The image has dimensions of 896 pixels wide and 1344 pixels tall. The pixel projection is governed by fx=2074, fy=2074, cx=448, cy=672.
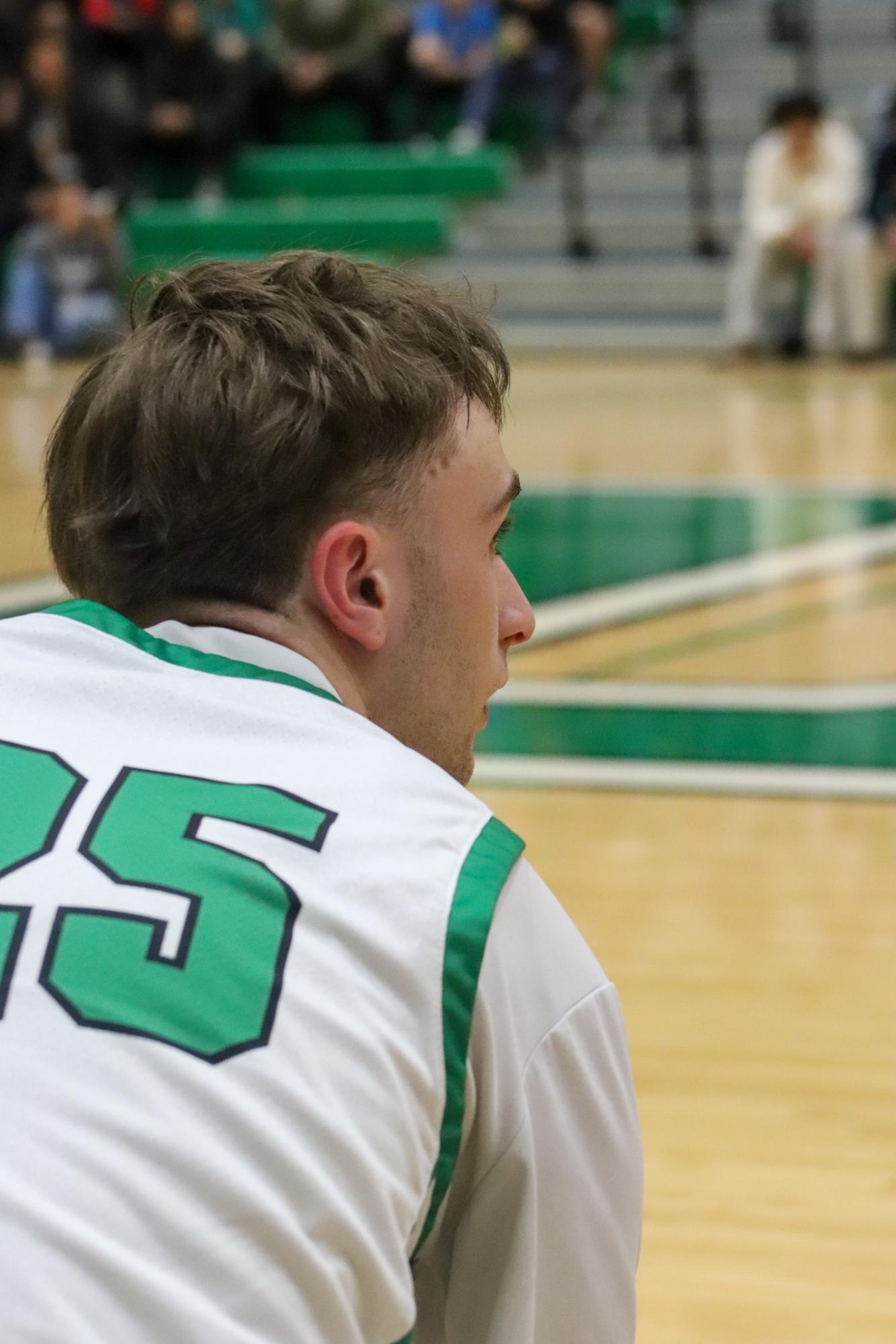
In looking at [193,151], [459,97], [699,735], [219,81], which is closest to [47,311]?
[193,151]

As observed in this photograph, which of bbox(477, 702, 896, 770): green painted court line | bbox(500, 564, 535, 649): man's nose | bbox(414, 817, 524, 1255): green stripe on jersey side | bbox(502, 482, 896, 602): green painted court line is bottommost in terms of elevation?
bbox(502, 482, 896, 602): green painted court line

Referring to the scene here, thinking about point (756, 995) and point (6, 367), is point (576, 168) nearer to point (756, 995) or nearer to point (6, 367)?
point (6, 367)

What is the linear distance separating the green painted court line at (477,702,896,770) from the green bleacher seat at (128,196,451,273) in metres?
7.72

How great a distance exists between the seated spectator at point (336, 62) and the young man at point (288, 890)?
466 inches

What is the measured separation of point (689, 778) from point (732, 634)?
1.05 meters

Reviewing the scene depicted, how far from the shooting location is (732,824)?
3.09 metres

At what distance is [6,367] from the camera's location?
444 inches

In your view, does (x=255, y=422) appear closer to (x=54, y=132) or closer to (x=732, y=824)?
(x=732, y=824)

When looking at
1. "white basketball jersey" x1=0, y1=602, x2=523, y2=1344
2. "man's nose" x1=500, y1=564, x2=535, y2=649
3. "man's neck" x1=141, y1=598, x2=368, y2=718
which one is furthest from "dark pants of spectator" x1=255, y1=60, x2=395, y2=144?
"white basketball jersey" x1=0, y1=602, x2=523, y2=1344

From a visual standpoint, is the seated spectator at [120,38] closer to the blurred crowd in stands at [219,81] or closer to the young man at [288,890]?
the blurred crowd in stands at [219,81]

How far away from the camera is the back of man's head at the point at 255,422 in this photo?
975 mm

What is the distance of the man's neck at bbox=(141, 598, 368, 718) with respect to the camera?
3.27ft

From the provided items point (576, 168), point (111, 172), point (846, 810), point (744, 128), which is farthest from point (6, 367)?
point (846, 810)

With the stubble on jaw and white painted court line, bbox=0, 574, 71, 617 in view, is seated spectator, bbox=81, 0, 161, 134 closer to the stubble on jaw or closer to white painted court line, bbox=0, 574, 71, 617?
white painted court line, bbox=0, 574, 71, 617
